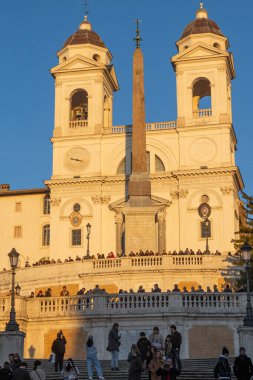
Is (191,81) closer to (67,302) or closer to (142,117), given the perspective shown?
(142,117)

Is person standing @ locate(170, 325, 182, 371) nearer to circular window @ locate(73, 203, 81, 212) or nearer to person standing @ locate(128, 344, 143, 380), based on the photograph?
person standing @ locate(128, 344, 143, 380)

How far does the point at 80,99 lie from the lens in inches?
3145

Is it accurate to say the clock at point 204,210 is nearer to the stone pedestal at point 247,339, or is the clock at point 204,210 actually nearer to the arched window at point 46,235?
the arched window at point 46,235

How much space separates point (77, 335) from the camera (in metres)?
33.4

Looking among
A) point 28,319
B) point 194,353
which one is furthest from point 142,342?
point 28,319

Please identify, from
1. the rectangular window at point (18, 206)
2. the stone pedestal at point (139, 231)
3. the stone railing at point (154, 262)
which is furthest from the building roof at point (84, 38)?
the stone railing at point (154, 262)

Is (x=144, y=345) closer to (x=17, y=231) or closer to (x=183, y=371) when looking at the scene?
(x=183, y=371)

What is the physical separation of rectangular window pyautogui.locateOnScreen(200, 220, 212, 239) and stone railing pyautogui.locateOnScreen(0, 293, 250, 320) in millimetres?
35365

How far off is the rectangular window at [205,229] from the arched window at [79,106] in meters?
16.1

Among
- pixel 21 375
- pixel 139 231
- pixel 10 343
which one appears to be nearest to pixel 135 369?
pixel 21 375

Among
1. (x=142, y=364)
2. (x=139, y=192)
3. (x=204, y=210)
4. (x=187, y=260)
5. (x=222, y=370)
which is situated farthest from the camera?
(x=204, y=210)

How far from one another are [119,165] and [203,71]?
11491 millimetres

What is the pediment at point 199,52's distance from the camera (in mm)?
74250

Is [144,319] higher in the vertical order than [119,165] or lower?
lower
